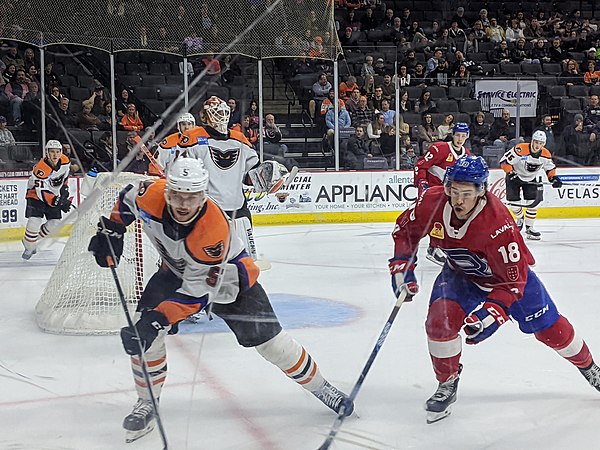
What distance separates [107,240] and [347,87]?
21.2 feet

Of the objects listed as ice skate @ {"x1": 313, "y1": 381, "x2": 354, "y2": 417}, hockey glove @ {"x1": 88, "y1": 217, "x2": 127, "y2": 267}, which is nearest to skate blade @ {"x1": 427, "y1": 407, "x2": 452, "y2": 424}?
ice skate @ {"x1": 313, "y1": 381, "x2": 354, "y2": 417}

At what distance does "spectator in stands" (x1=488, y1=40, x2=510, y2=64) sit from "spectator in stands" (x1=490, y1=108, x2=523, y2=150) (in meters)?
2.07

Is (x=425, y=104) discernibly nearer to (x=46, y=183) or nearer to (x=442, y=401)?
(x=46, y=183)

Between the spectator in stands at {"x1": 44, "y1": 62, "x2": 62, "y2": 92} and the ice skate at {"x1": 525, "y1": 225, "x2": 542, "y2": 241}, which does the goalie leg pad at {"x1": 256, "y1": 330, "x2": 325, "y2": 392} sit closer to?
the ice skate at {"x1": 525, "y1": 225, "x2": 542, "y2": 241}

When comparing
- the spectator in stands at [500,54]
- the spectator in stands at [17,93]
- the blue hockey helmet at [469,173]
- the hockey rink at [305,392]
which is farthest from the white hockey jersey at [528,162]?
the blue hockey helmet at [469,173]

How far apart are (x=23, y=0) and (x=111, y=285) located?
207 cm

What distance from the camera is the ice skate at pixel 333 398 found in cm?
272

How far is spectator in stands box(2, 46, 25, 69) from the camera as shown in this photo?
301 inches

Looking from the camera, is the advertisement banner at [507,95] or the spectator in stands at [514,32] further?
the spectator in stands at [514,32]

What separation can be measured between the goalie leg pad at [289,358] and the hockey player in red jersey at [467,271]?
0.36 m

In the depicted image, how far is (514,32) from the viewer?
1205cm

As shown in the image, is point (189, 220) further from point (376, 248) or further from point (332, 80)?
point (332, 80)

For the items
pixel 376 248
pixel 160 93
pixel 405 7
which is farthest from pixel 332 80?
pixel 405 7

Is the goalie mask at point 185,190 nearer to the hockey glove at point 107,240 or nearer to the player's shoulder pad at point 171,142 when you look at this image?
the hockey glove at point 107,240
